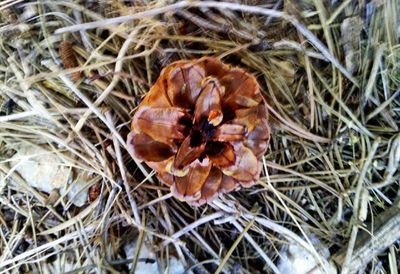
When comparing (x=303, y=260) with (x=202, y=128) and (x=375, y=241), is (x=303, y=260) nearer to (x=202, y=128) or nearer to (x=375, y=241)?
(x=375, y=241)

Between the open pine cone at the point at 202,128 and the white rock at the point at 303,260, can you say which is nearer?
the open pine cone at the point at 202,128

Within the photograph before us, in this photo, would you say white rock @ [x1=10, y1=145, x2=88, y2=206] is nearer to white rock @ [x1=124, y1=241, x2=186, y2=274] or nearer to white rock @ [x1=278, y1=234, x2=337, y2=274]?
white rock @ [x1=124, y1=241, x2=186, y2=274]

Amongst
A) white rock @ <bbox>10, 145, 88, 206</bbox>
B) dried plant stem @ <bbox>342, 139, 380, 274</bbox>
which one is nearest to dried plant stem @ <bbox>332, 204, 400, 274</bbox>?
dried plant stem @ <bbox>342, 139, 380, 274</bbox>

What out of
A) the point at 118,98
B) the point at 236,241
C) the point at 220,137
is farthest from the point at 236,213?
the point at 118,98

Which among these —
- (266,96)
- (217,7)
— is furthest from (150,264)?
(217,7)

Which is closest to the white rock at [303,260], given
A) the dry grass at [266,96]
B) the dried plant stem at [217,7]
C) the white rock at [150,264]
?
the dry grass at [266,96]

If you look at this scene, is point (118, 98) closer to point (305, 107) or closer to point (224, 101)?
point (224, 101)

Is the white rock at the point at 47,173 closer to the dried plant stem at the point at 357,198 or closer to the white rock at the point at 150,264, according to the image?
the white rock at the point at 150,264
